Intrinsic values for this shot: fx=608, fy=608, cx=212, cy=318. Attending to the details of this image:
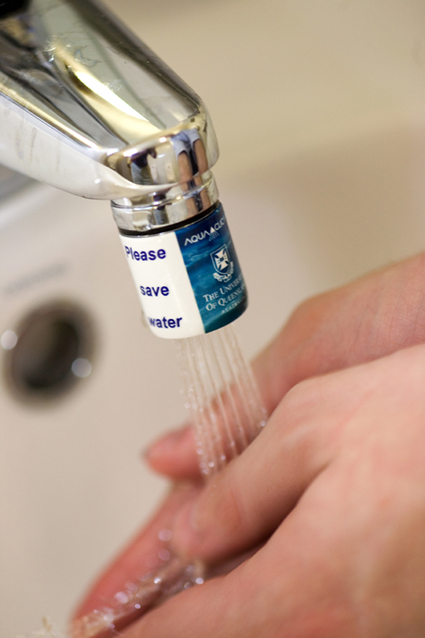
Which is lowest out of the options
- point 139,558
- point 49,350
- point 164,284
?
point 139,558

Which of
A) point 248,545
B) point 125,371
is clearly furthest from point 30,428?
point 248,545

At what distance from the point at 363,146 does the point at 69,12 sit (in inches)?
8.1

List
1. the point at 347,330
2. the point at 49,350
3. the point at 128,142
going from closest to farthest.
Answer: the point at 128,142, the point at 347,330, the point at 49,350

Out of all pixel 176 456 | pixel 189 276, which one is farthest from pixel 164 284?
pixel 176 456

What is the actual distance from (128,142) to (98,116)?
0.01 metres

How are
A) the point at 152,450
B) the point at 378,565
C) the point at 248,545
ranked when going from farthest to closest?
1. the point at 152,450
2. the point at 248,545
3. the point at 378,565

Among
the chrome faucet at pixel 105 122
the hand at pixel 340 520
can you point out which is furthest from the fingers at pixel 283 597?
the chrome faucet at pixel 105 122

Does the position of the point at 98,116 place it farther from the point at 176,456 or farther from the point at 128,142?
Result: the point at 176,456

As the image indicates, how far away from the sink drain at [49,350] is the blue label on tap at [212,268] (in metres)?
0.21

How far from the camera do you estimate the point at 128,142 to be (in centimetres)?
19

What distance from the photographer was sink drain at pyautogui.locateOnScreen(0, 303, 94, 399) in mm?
408

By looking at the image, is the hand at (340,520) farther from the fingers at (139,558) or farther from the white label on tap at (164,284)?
the fingers at (139,558)

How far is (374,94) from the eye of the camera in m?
0.37

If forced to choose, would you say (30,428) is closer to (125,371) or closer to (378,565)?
(125,371)
